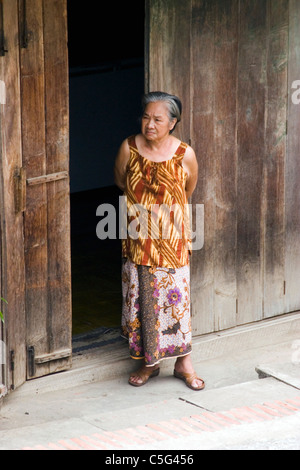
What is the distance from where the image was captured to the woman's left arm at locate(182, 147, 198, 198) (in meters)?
5.57

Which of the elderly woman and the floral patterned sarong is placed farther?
the floral patterned sarong

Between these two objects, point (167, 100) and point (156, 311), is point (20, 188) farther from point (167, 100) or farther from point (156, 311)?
point (156, 311)

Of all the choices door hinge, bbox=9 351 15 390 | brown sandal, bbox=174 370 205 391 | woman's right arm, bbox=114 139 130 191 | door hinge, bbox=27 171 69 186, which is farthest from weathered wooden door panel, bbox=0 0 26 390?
brown sandal, bbox=174 370 205 391

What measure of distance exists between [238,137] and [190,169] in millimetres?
596

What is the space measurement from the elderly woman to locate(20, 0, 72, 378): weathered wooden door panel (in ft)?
1.23

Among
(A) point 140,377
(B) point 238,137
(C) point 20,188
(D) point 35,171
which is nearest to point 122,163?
(D) point 35,171

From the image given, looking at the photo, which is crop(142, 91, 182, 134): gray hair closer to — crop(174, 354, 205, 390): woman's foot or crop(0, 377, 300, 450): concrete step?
crop(174, 354, 205, 390): woman's foot

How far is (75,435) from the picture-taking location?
4.71m

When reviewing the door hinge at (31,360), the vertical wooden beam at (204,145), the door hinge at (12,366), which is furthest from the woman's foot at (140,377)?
the door hinge at (12,366)

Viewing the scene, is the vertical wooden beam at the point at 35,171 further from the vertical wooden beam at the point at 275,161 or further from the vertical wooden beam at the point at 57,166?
the vertical wooden beam at the point at 275,161

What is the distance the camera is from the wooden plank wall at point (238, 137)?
572cm

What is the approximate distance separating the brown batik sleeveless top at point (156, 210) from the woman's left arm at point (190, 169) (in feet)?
0.10

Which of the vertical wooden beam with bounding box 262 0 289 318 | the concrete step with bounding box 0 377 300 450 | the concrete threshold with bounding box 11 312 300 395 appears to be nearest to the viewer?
the concrete step with bounding box 0 377 300 450

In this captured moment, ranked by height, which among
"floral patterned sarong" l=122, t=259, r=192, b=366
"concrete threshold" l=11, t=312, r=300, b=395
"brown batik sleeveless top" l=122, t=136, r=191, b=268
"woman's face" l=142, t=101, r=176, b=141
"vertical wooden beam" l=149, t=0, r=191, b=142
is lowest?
"concrete threshold" l=11, t=312, r=300, b=395
